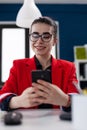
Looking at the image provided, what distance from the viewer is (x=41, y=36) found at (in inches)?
49.6

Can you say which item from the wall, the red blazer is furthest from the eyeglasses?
the wall

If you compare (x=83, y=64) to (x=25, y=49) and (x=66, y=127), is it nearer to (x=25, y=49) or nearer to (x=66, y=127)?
(x=25, y=49)

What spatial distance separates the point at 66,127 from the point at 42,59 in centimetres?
71

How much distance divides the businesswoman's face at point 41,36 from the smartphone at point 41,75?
0.36 meters

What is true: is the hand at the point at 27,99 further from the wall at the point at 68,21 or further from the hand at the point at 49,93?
the wall at the point at 68,21

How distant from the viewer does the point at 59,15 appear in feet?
13.7

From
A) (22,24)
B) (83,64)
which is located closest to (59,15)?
(83,64)

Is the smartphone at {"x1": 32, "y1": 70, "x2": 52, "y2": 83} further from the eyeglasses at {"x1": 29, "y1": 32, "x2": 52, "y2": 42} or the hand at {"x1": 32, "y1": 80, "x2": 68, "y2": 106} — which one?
the eyeglasses at {"x1": 29, "y1": 32, "x2": 52, "y2": 42}

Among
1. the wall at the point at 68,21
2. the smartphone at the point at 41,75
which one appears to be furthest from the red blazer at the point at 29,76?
the wall at the point at 68,21

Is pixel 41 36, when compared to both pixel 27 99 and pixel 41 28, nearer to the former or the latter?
pixel 41 28

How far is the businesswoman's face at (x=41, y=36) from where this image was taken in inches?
49.6

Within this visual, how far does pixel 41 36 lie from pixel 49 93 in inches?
14.7

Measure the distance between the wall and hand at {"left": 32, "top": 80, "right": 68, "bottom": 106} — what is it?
3.13 metres

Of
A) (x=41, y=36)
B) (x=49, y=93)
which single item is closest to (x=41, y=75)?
(x=49, y=93)
